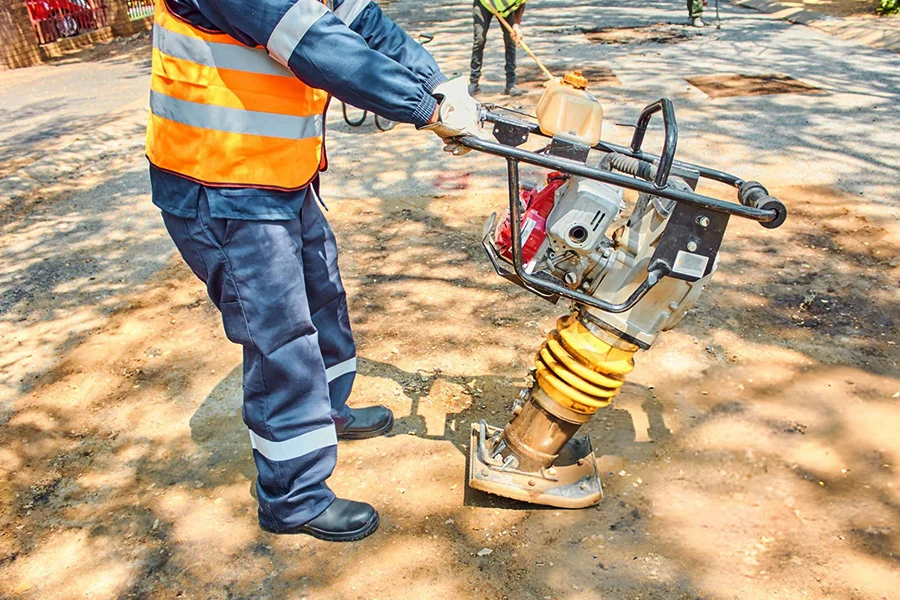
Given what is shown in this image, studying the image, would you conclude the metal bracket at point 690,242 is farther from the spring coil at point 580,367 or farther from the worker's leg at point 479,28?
the worker's leg at point 479,28

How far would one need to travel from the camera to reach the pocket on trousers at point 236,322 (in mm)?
1920


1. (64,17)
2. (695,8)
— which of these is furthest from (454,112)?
(64,17)

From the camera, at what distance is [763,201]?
1682 millimetres

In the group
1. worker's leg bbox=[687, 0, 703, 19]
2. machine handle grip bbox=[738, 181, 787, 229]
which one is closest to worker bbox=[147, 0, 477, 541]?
machine handle grip bbox=[738, 181, 787, 229]

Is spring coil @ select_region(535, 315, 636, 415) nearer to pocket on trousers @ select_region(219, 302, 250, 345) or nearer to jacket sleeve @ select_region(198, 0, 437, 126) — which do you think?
jacket sleeve @ select_region(198, 0, 437, 126)

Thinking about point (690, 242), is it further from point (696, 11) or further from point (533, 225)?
point (696, 11)

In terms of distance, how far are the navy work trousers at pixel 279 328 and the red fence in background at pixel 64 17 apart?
11337 millimetres

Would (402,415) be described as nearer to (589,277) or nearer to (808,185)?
(589,277)

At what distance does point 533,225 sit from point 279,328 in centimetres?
73

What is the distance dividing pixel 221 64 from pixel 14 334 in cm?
229

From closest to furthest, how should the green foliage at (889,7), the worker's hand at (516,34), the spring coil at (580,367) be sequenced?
1. the spring coil at (580,367)
2. the worker's hand at (516,34)
3. the green foliage at (889,7)

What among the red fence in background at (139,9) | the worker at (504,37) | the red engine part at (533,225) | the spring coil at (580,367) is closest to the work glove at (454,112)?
the red engine part at (533,225)

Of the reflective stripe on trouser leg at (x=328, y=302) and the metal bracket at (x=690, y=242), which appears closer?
the metal bracket at (x=690, y=242)

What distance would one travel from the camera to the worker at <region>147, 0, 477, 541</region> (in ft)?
5.40
